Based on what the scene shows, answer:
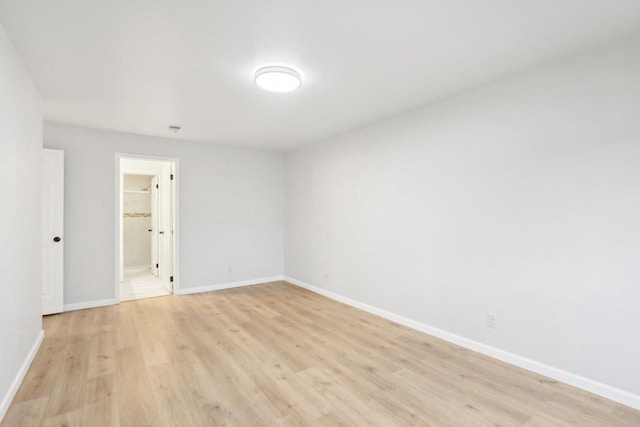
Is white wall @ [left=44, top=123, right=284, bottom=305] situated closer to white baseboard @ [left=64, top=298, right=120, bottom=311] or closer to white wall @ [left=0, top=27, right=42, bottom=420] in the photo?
white baseboard @ [left=64, top=298, right=120, bottom=311]

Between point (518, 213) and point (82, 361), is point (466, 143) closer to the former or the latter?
point (518, 213)

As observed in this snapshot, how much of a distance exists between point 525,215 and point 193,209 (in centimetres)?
451

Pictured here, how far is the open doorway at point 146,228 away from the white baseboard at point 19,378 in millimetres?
1595

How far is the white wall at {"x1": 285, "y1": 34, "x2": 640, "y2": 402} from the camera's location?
2.15 metres

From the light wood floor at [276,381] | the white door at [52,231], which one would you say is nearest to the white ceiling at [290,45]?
the white door at [52,231]

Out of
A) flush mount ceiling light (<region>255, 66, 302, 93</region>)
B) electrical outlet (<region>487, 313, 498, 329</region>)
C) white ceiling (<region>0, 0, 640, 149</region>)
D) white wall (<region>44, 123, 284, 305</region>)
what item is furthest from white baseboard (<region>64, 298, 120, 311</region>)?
electrical outlet (<region>487, 313, 498, 329</region>)

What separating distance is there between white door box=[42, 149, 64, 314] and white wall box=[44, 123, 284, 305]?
0.14 metres

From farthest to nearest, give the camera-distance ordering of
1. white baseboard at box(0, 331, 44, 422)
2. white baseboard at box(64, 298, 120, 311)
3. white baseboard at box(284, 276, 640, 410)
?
white baseboard at box(64, 298, 120, 311) < white baseboard at box(284, 276, 640, 410) < white baseboard at box(0, 331, 44, 422)

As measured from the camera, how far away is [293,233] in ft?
18.8

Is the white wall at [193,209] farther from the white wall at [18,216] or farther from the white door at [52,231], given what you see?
the white wall at [18,216]

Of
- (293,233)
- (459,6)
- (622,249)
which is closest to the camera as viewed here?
(459,6)

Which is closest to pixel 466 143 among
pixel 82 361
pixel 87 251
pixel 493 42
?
pixel 493 42

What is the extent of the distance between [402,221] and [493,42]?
199cm

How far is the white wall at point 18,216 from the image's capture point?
2.02 meters
